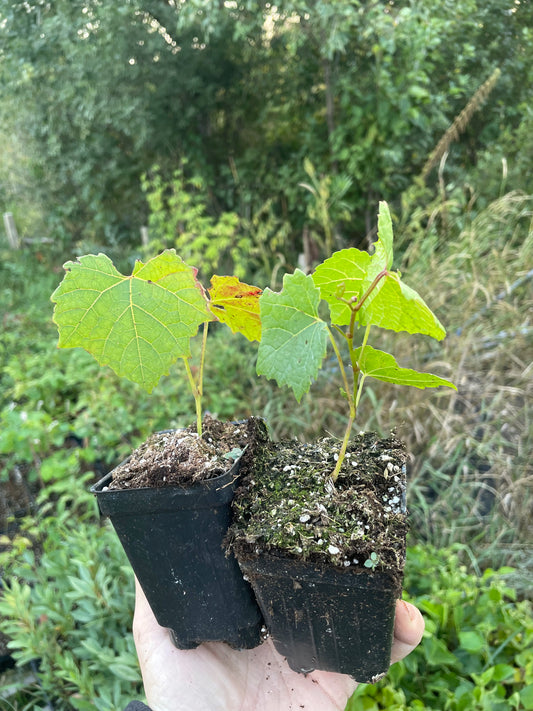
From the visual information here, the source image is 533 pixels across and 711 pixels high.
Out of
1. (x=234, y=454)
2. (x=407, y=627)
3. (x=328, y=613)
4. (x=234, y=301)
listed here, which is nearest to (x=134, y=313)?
(x=234, y=301)

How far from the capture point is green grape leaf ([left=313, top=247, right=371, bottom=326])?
0.63m

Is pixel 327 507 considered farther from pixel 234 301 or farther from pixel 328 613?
pixel 234 301

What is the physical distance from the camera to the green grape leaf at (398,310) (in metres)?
0.52

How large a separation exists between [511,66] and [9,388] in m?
3.45

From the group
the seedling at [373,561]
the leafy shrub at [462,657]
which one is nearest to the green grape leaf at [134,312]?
the seedling at [373,561]

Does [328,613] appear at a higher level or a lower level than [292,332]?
lower

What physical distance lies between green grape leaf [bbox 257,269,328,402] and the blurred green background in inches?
12.9

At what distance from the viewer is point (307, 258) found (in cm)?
290

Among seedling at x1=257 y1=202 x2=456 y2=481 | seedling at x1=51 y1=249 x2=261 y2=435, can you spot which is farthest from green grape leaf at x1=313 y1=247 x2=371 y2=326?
seedling at x1=51 y1=249 x2=261 y2=435

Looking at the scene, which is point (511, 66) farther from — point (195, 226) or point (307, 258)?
point (195, 226)

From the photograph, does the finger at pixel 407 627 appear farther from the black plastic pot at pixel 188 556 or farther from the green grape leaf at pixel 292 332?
Answer: the green grape leaf at pixel 292 332

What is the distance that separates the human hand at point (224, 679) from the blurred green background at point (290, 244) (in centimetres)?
37

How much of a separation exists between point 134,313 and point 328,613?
1.53 ft

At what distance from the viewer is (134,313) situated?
592mm
